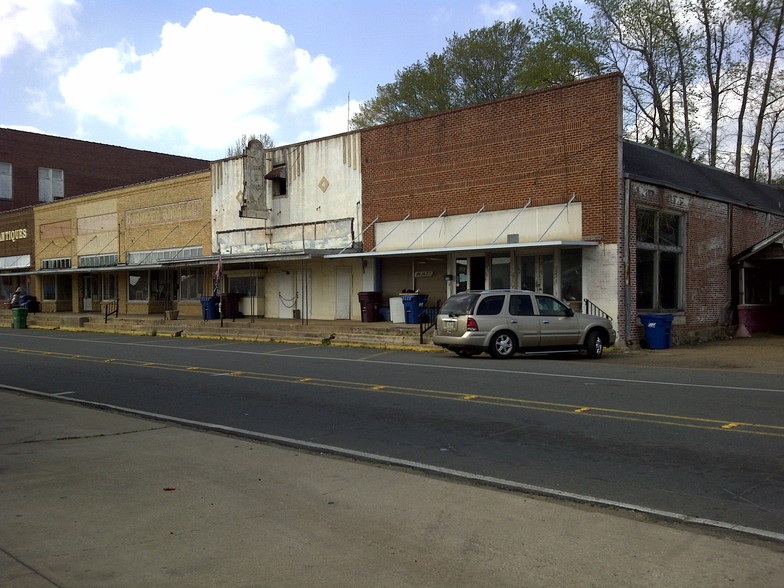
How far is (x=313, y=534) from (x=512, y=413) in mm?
5249

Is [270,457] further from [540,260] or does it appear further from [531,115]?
[531,115]

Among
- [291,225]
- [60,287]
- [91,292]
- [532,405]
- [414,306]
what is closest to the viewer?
[532,405]

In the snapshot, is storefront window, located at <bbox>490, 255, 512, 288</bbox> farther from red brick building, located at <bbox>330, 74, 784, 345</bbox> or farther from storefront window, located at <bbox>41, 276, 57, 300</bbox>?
storefront window, located at <bbox>41, 276, 57, 300</bbox>

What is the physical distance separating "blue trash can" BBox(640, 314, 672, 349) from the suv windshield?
5.84 meters

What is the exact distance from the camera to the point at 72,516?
561cm

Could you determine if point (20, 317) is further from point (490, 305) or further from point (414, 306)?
point (490, 305)

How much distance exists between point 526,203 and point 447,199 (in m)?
3.17

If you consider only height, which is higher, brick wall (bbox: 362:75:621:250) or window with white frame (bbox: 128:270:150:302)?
brick wall (bbox: 362:75:621:250)

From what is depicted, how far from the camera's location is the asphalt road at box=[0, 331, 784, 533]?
6.57 m

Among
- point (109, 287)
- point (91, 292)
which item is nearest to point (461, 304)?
point (109, 287)

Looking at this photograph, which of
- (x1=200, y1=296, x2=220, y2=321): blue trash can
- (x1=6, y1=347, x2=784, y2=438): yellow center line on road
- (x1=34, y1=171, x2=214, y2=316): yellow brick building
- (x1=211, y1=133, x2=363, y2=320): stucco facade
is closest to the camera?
(x1=6, y1=347, x2=784, y2=438): yellow center line on road

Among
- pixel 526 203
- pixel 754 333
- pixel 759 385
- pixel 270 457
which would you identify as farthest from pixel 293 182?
pixel 270 457

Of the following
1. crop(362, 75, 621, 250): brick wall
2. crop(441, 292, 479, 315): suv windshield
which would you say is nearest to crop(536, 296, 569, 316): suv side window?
crop(441, 292, 479, 315): suv windshield

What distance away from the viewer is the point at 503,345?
17.4m
